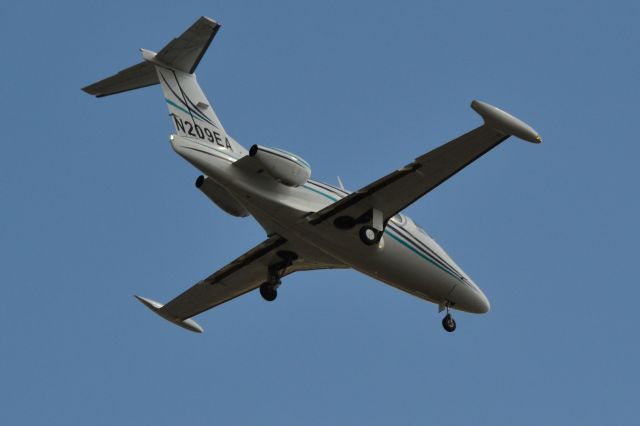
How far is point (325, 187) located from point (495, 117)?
615 cm

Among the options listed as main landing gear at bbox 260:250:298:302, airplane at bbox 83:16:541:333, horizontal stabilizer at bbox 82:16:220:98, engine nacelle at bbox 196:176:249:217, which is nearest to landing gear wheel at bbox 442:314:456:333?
airplane at bbox 83:16:541:333

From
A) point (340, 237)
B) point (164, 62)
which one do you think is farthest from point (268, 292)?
point (164, 62)

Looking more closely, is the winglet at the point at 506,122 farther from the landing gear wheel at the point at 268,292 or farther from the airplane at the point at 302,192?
the landing gear wheel at the point at 268,292

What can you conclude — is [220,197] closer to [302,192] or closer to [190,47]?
[302,192]

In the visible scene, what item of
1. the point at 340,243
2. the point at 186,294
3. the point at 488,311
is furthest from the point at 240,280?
the point at 488,311

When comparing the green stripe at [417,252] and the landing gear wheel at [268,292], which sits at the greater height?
the green stripe at [417,252]

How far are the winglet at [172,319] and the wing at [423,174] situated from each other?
26.7 feet

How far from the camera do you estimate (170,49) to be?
31609 millimetres

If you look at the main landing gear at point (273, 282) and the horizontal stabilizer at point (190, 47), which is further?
the main landing gear at point (273, 282)

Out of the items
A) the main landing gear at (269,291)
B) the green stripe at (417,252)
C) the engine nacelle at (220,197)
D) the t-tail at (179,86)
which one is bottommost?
the main landing gear at (269,291)

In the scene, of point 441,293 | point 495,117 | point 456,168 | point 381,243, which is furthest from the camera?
point 441,293

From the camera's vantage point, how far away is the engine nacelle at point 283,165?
30.4 m

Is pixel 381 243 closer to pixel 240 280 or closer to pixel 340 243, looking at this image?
pixel 340 243

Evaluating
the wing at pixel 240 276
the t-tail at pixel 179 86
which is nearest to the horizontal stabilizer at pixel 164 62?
the t-tail at pixel 179 86
